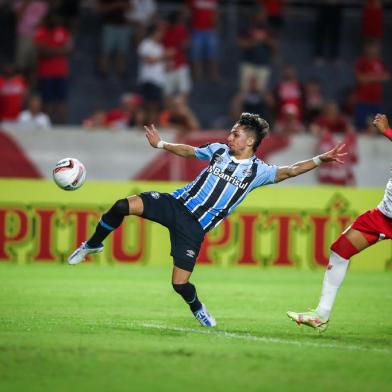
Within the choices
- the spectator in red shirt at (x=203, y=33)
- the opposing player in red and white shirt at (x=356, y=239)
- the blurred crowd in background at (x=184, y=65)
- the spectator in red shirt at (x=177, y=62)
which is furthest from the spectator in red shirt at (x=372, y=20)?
the opposing player in red and white shirt at (x=356, y=239)

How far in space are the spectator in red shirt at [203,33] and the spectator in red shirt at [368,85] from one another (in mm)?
3111

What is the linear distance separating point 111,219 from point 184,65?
11539 millimetres

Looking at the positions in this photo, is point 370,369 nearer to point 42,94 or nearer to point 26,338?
point 26,338

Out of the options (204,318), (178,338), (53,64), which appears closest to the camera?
(178,338)

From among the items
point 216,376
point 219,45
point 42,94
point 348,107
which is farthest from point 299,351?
point 219,45

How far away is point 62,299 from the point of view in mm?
12148

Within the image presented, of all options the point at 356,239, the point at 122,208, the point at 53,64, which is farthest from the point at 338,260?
the point at 53,64

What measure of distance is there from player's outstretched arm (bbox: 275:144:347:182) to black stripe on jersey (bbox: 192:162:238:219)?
46 cm

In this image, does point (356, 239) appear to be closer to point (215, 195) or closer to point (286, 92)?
point (215, 195)

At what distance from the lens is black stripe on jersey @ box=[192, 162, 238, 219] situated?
1018 centimetres

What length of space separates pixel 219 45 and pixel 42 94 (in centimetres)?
499

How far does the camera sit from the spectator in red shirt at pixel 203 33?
21.6 meters

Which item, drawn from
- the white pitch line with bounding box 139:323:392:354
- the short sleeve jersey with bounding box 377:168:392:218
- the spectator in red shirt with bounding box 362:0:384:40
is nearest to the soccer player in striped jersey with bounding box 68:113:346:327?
the white pitch line with bounding box 139:323:392:354

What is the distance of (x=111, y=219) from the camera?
1030cm
